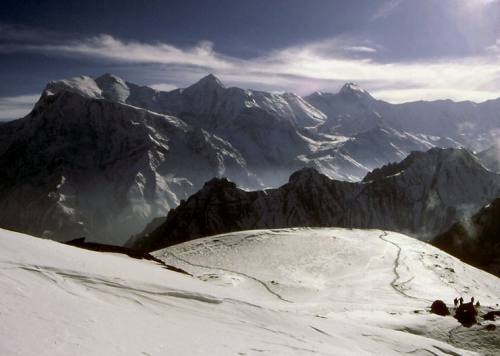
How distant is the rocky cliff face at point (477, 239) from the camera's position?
11162 centimetres

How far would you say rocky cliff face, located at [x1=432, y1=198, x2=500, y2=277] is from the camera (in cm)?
11162

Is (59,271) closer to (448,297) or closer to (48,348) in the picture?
(48,348)

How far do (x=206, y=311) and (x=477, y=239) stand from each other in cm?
12202

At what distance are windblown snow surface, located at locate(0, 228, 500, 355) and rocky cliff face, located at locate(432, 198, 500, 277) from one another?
325 feet

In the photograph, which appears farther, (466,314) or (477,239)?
(477,239)

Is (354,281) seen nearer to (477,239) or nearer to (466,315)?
(466,315)

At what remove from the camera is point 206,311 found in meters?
11.2

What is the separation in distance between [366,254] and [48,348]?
22512 millimetres

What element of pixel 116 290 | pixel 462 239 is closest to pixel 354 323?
pixel 116 290

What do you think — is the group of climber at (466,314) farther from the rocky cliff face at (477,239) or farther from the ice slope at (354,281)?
the rocky cliff face at (477,239)

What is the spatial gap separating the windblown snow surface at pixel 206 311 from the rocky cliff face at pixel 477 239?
99.1 meters

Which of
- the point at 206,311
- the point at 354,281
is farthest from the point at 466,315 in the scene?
the point at 206,311

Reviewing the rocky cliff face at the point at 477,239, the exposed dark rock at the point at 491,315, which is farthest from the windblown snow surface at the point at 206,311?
the rocky cliff face at the point at 477,239

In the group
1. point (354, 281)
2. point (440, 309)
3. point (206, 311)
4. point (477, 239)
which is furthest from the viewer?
point (477, 239)
